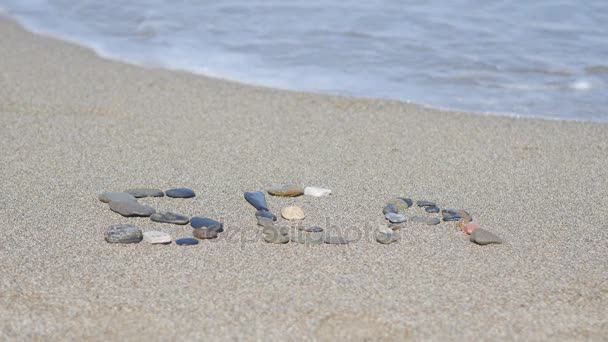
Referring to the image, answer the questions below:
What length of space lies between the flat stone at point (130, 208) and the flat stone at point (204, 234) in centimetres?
25

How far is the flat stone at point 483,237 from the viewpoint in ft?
9.45

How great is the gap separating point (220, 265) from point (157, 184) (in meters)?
0.84

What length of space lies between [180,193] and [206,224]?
352 millimetres

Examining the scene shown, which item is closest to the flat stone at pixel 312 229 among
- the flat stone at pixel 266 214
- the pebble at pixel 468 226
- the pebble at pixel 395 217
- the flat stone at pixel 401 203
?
the flat stone at pixel 266 214

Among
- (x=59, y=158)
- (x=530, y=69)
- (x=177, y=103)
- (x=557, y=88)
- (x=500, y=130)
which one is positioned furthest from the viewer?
(x=530, y=69)

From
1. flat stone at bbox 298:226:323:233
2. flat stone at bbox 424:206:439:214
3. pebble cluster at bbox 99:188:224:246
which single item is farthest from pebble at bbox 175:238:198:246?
flat stone at bbox 424:206:439:214

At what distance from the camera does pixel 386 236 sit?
2885 millimetres

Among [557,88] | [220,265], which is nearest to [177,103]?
[220,265]

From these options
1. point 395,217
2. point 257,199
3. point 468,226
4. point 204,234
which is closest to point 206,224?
point 204,234

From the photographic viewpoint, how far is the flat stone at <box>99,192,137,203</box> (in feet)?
10.3

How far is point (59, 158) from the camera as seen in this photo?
143 inches

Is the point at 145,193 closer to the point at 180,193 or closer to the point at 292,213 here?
the point at 180,193

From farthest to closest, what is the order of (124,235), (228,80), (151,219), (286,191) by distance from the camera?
(228,80) → (286,191) → (151,219) → (124,235)

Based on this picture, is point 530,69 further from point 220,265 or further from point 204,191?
point 220,265
